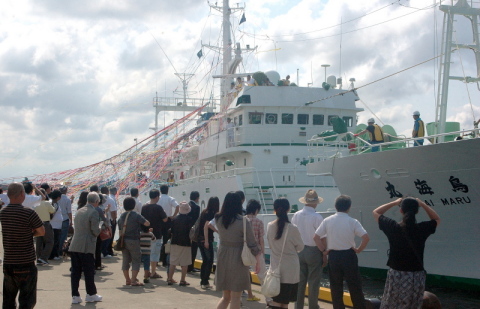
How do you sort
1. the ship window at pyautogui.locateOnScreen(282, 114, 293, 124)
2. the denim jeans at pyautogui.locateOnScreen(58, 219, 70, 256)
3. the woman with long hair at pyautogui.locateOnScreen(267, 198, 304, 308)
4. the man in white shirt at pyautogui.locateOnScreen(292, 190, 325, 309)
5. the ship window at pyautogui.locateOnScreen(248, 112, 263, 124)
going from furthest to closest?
the ship window at pyautogui.locateOnScreen(282, 114, 293, 124), the ship window at pyautogui.locateOnScreen(248, 112, 263, 124), the denim jeans at pyautogui.locateOnScreen(58, 219, 70, 256), the man in white shirt at pyautogui.locateOnScreen(292, 190, 325, 309), the woman with long hair at pyautogui.locateOnScreen(267, 198, 304, 308)

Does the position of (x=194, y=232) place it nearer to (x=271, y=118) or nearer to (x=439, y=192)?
(x=439, y=192)

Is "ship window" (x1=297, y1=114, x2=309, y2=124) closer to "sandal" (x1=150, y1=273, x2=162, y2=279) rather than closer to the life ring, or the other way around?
the life ring

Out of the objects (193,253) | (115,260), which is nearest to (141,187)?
(115,260)

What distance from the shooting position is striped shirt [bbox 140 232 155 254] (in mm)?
9290

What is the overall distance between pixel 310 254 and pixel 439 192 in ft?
16.8

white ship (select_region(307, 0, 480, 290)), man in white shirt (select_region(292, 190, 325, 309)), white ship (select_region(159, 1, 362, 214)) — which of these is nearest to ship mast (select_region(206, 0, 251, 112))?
white ship (select_region(159, 1, 362, 214))

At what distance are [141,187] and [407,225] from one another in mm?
20563

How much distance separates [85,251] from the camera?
25.3 feet

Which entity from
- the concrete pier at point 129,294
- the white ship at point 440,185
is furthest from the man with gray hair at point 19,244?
the white ship at point 440,185

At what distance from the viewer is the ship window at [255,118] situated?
19.1 m

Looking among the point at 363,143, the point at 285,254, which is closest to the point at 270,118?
the point at 363,143

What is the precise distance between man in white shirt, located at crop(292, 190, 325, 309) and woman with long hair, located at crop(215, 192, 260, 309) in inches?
43.1

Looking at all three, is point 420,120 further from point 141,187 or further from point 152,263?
point 141,187

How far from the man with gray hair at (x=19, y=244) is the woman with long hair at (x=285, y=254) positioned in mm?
2702
